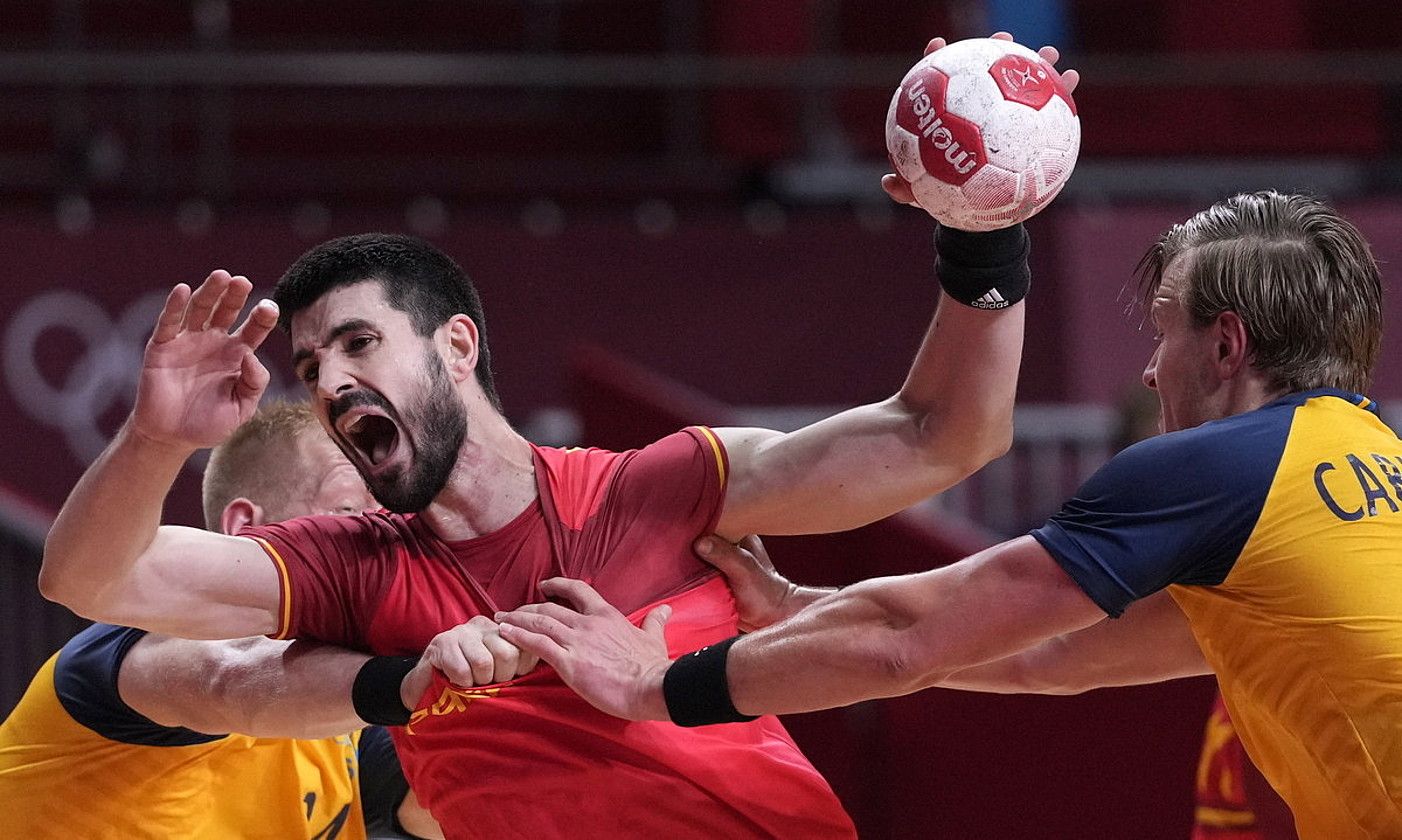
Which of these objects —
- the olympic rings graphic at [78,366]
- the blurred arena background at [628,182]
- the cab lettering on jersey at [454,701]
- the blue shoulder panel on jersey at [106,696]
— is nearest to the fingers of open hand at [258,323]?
the cab lettering on jersey at [454,701]

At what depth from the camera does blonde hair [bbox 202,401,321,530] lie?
5059mm

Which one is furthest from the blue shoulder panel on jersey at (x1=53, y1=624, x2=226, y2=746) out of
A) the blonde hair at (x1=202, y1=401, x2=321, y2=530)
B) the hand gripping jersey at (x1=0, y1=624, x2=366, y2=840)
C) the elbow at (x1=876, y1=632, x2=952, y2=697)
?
the elbow at (x1=876, y1=632, x2=952, y2=697)

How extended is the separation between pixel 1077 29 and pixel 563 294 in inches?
214

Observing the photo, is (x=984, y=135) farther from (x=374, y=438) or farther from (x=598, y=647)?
(x=374, y=438)

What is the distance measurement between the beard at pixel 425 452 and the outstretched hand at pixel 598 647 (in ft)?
1.22

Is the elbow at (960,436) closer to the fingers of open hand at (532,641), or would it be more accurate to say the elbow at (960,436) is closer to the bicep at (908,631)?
the bicep at (908,631)

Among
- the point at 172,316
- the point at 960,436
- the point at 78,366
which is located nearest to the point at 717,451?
the point at 960,436

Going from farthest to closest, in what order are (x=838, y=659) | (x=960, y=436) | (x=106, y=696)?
1. (x=106, y=696)
2. (x=960, y=436)
3. (x=838, y=659)

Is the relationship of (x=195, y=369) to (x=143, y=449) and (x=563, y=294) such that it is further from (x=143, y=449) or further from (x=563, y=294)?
(x=563, y=294)

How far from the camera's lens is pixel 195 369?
3762 mm

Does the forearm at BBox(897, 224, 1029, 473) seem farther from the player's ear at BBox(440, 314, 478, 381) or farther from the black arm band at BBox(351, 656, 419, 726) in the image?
the black arm band at BBox(351, 656, 419, 726)

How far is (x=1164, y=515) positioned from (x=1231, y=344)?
18.9 inches

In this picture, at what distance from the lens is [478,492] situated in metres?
4.20

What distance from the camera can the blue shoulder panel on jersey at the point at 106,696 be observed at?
4535 mm
